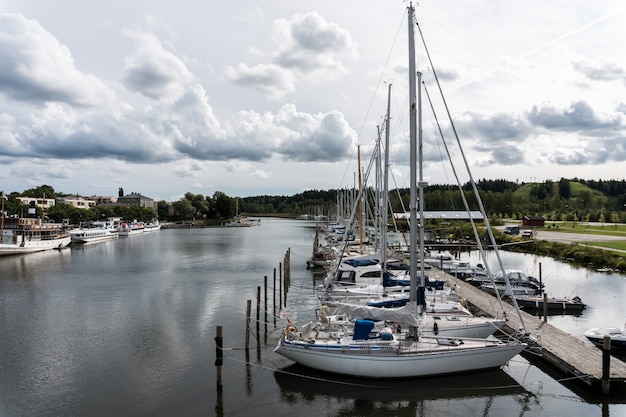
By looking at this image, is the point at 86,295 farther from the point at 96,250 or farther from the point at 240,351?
the point at 96,250

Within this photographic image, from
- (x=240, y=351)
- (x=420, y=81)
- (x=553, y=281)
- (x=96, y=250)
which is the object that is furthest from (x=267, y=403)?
(x=96, y=250)

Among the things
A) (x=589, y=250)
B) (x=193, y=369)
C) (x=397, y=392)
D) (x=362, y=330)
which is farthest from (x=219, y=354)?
(x=589, y=250)

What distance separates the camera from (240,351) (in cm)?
3052

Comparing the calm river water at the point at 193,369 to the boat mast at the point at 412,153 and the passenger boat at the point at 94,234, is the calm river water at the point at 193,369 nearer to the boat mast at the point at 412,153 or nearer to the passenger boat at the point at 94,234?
the boat mast at the point at 412,153

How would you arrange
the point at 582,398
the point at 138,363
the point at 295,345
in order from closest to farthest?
the point at 582,398 → the point at 295,345 → the point at 138,363

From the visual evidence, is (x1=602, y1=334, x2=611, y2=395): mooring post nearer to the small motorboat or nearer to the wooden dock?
the wooden dock

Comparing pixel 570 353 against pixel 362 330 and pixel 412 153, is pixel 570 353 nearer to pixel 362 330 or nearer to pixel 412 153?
pixel 362 330

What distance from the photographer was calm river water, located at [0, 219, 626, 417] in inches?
886

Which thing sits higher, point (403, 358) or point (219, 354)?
point (219, 354)

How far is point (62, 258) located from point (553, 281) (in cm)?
8501

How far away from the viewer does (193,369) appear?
2741 cm

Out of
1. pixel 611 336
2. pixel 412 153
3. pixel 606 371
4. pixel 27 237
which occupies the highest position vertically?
pixel 412 153

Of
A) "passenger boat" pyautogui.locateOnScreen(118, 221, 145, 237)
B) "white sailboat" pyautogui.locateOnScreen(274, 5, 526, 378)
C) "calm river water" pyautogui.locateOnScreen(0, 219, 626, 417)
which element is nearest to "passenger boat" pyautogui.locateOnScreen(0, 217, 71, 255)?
"passenger boat" pyautogui.locateOnScreen(118, 221, 145, 237)

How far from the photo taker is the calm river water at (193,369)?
2252 centimetres
